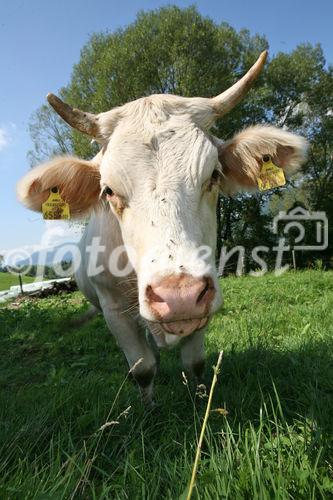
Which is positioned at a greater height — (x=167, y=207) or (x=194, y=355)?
(x=167, y=207)

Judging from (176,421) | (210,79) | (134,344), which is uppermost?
(210,79)

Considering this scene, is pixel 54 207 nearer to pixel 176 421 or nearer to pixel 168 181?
pixel 168 181

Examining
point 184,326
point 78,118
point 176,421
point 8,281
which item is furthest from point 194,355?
point 8,281

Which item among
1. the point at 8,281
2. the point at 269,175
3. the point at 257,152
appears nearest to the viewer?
the point at 257,152

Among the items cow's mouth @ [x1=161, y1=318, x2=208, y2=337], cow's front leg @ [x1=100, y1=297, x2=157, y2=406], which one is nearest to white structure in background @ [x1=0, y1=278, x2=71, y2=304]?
cow's front leg @ [x1=100, y1=297, x2=157, y2=406]

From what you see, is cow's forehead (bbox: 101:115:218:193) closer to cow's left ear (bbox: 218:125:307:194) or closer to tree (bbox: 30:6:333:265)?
cow's left ear (bbox: 218:125:307:194)

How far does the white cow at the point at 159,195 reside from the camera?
2096 mm

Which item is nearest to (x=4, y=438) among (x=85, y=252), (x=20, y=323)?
(x=85, y=252)

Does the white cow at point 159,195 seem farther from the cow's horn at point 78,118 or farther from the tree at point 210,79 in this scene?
the tree at point 210,79

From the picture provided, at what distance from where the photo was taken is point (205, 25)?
69.4 feet

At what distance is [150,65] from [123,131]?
19911 mm

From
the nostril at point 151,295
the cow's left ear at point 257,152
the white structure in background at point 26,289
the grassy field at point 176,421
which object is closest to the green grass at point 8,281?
the white structure in background at point 26,289

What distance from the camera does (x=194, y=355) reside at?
3688 millimetres

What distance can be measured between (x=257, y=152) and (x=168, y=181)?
1.14 meters
